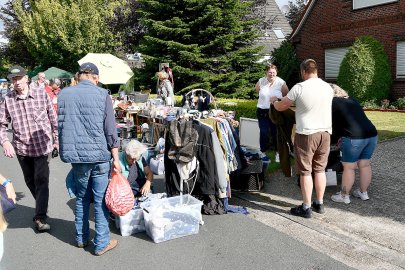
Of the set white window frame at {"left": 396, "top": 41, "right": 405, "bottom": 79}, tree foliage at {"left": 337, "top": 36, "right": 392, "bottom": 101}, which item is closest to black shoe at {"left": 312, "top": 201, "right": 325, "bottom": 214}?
tree foliage at {"left": 337, "top": 36, "right": 392, "bottom": 101}

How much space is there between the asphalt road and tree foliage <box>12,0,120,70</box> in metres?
21.7

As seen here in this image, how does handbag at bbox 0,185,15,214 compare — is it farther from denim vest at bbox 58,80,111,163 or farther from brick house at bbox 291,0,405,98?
brick house at bbox 291,0,405,98

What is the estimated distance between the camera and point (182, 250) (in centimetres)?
430

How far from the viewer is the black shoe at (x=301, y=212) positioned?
4988mm

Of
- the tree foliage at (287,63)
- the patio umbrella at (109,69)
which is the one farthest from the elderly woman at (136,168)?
the tree foliage at (287,63)

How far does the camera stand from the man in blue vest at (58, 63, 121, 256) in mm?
4047

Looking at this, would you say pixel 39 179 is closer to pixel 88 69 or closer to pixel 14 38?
pixel 88 69

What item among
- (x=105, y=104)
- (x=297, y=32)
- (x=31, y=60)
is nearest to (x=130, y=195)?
(x=105, y=104)

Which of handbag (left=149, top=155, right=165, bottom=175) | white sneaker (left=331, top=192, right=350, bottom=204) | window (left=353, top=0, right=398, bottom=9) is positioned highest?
window (left=353, top=0, right=398, bottom=9)

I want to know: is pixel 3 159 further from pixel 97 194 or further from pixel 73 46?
pixel 73 46

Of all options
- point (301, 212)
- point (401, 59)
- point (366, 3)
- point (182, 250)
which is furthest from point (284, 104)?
point (366, 3)

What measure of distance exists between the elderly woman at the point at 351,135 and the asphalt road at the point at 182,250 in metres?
1.44

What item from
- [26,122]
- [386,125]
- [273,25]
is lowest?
[386,125]

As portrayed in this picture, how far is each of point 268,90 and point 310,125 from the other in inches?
108
